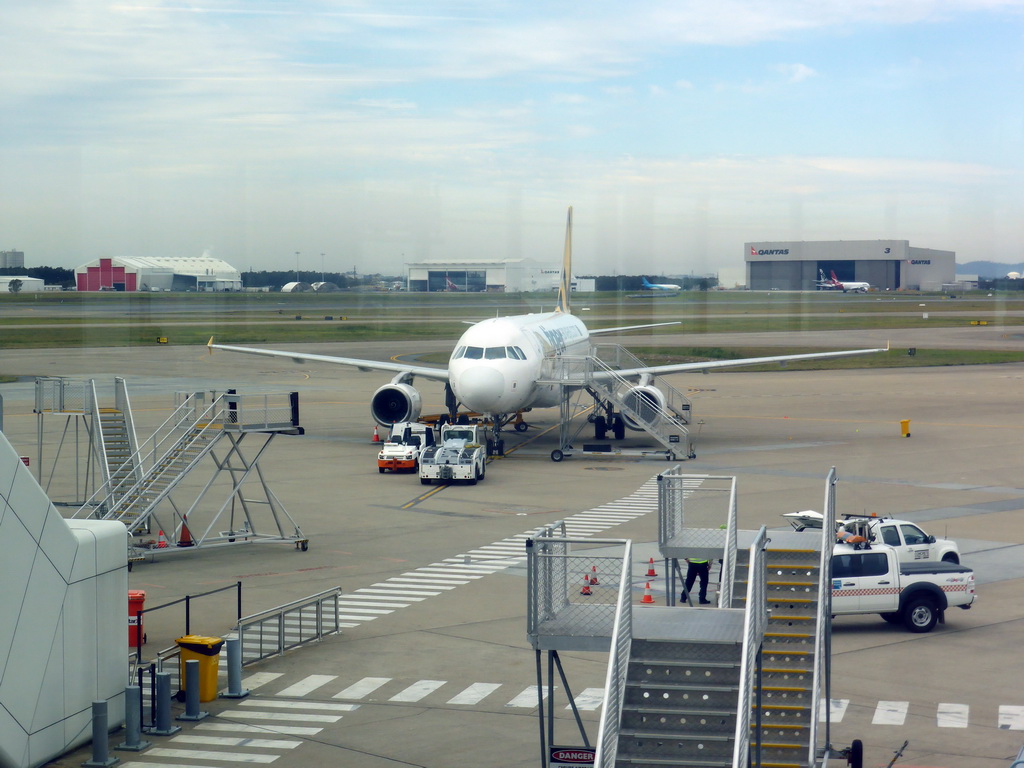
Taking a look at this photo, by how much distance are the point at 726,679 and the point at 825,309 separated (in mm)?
158254

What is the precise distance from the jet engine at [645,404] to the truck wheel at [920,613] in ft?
80.4

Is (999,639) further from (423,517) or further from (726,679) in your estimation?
(423,517)

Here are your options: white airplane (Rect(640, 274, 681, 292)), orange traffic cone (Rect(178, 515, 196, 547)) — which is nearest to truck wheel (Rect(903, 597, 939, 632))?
orange traffic cone (Rect(178, 515, 196, 547))

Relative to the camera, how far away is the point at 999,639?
2234 cm

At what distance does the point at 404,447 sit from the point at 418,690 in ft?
81.0

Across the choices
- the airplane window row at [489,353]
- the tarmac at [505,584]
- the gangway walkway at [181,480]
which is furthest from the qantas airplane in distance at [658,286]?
the gangway walkway at [181,480]

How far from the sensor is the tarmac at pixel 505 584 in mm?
17375

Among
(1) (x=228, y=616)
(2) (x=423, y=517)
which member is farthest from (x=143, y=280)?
(1) (x=228, y=616)

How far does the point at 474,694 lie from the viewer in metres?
19.3

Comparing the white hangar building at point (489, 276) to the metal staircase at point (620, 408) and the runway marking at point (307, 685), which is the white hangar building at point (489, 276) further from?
the runway marking at point (307, 685)

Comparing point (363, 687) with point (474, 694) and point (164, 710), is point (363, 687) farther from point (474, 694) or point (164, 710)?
point (164, 710)

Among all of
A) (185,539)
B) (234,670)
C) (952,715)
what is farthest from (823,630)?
(185,539)

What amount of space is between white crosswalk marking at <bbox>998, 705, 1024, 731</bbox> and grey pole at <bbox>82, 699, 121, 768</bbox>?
13.3 metres

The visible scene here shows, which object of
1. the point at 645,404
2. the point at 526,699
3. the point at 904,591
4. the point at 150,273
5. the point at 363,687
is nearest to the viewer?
the point at 526,699
